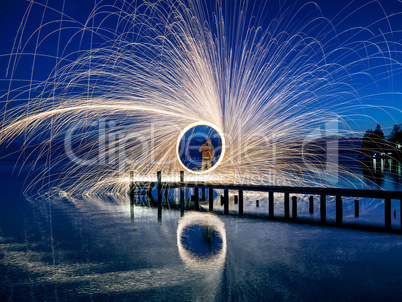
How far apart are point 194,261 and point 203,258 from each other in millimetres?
299

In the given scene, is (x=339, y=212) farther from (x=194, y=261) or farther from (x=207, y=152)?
(x=207, y=152)

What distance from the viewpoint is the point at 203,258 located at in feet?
25.4

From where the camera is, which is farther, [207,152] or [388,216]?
[207,152]

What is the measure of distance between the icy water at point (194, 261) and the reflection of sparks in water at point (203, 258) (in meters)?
0.02

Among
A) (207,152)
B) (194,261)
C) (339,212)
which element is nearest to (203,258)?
(194,261)

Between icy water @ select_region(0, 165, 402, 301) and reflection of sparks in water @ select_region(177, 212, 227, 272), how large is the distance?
0.02 metres

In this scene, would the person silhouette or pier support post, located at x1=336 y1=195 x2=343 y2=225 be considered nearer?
pier support post, located at x1=336 y1=195 x2=343 y2=225

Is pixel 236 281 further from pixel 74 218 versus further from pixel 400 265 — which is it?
pixel 74 218

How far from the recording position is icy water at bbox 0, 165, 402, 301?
5824 mm

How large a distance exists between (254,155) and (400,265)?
34.3 feet

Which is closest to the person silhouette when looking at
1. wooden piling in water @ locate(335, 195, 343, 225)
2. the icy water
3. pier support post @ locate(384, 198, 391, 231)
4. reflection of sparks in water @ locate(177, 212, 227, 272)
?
reflection of sparks in water @ locate(177, 212, 227, 272)

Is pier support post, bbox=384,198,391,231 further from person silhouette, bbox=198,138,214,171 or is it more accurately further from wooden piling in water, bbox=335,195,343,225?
person silhouette, bbox=198,138,214,171

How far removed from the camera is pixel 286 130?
16516 millimetres

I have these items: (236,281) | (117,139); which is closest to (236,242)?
(236,281)
